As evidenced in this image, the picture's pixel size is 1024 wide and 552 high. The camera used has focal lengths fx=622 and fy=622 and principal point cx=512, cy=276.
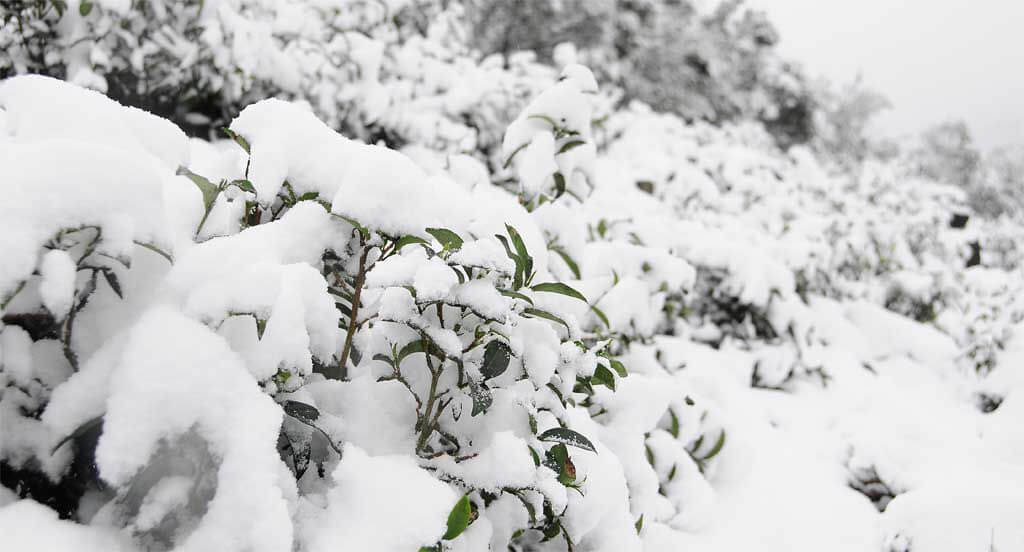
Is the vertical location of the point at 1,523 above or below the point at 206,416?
below

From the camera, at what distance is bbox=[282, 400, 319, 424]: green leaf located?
0.76 meters

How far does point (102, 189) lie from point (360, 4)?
2.93m

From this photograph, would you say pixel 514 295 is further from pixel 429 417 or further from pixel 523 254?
pixel 429 417

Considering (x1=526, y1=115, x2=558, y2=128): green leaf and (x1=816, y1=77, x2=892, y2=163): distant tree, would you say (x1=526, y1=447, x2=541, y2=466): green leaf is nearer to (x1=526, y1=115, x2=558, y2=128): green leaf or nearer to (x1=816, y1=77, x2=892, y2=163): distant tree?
(x1=526, y1=115, x2=558, y2=128): green leaf

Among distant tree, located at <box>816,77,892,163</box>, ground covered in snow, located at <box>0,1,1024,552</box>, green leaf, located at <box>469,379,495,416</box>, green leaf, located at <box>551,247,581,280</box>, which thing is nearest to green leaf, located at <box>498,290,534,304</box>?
ground covered in snow, located at <box>0,1,1024,552</box>

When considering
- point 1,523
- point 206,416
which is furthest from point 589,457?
point 1,523

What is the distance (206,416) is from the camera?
64cm

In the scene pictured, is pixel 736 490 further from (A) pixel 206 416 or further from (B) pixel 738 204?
(B) pixel 738 204

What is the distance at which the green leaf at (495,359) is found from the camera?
0.85 m

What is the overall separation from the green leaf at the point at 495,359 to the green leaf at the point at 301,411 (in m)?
0.23

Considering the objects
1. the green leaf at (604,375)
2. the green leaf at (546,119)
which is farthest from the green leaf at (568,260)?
the green leaf at (604,375)

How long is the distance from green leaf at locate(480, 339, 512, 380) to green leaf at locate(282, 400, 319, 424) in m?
0.23

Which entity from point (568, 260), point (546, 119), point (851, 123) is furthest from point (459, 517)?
point (851, 123)

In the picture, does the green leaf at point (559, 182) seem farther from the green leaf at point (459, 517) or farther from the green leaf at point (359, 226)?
the green leaf at point (459, 517)
